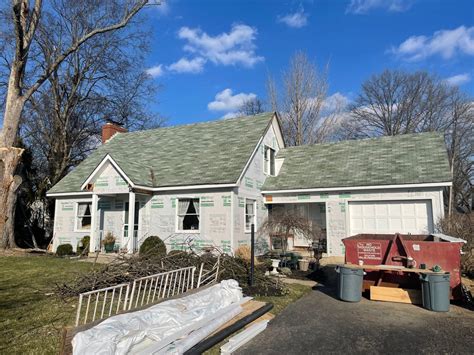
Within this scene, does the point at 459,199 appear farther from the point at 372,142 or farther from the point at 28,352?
the point at 28,352

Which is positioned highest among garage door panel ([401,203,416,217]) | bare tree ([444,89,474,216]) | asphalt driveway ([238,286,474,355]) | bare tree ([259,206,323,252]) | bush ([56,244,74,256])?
bare tree ([444,89,474,216])

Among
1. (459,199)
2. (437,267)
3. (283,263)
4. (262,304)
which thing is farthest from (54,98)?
(459,199)

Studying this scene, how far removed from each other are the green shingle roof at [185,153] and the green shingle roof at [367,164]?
260 centimetres

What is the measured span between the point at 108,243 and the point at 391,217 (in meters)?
13.1

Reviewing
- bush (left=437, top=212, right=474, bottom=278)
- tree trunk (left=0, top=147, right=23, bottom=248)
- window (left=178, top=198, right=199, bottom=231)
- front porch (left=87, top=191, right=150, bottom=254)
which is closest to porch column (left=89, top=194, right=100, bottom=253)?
front porch (left=87, top=191, right=150, bottom=254)

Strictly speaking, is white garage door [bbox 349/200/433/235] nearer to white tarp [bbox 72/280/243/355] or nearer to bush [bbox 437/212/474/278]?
bush [bbox 437/212/474/278]

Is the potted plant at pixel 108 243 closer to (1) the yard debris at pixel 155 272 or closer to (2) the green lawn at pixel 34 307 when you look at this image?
(2) the green lawn at pixel 34 307

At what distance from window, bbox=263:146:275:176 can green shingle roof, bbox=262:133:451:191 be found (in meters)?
0.54

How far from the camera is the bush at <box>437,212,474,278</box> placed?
1139 centimetres

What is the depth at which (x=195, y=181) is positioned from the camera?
49.4 ft

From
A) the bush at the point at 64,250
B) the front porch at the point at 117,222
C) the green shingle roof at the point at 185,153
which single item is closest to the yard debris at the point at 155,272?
the green shingle roof at the point at 185,153

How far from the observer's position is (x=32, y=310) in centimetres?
721

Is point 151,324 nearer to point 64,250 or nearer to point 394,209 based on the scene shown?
point 394,209

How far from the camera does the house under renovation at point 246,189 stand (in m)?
14.5
